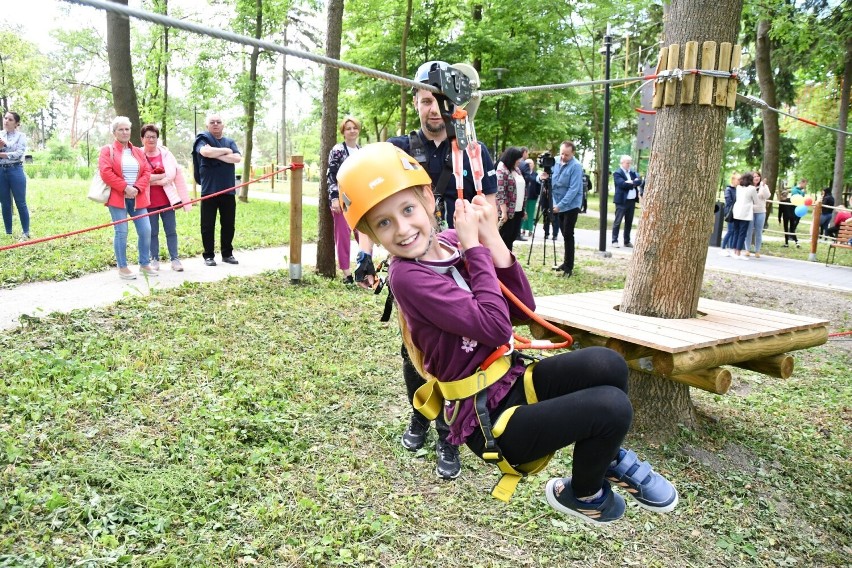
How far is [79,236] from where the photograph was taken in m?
10.7

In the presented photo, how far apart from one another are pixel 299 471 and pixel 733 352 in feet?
9.39

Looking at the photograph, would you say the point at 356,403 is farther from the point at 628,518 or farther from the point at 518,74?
the point at 518,74

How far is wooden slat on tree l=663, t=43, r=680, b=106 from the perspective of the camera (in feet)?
14.1

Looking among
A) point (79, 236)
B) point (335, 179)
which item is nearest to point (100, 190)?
point (335, 179)

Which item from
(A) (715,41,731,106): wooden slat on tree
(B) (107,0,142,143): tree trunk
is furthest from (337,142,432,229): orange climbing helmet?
(B) (107,0,142,143): tree trunk

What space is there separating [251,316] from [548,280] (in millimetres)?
5082

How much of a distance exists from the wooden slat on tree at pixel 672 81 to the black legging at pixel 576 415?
2605mm

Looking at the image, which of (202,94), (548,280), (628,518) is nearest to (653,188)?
(628,518)

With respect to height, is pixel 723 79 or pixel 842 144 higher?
pixel 842 144

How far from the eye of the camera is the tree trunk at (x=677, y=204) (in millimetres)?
4418

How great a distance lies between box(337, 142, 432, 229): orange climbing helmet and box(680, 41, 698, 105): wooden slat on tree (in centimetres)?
276

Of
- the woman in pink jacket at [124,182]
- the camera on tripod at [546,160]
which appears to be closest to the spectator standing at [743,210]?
the camera on tripod at [546,160]

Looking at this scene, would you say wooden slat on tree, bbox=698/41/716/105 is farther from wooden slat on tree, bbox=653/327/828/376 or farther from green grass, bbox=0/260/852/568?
green grass, bbox=0/260/852/568

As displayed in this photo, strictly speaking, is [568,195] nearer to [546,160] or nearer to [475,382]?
[546,160]
